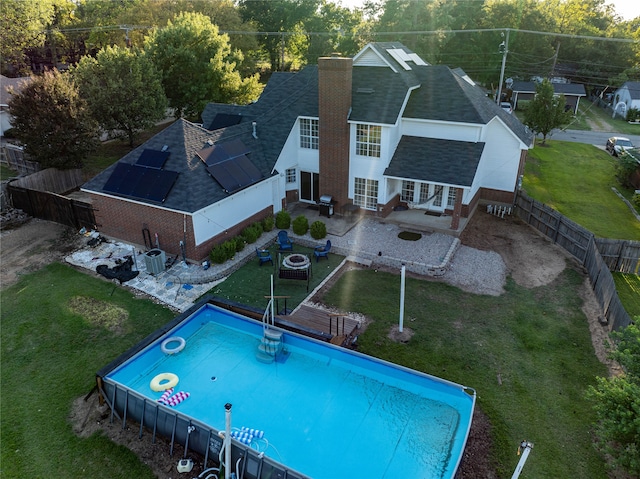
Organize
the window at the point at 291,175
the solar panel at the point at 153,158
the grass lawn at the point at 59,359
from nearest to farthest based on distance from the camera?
the grass lawn at the point at 59,359 → the solar panel at the point at 153,158 → the window at the point at 291,175

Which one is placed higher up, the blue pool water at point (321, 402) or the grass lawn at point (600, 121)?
the grass lawn at point (600, 121)

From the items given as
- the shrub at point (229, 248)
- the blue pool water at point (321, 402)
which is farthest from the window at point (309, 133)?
the blue pool water at point (321, 402)

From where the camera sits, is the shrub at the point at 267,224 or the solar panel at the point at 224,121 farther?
the solar panel at the point at 224,121

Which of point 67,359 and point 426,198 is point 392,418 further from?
point 426,198

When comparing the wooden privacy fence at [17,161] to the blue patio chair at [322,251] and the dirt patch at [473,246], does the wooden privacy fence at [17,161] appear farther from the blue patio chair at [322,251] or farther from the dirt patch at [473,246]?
the blue patio chair at [322,251]

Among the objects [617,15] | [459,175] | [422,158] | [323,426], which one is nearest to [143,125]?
[422,158]

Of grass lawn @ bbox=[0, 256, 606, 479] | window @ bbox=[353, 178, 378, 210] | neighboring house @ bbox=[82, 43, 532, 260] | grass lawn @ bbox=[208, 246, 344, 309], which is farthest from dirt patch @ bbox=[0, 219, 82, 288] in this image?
window @ bbox=[353, 178, 378, 210]
